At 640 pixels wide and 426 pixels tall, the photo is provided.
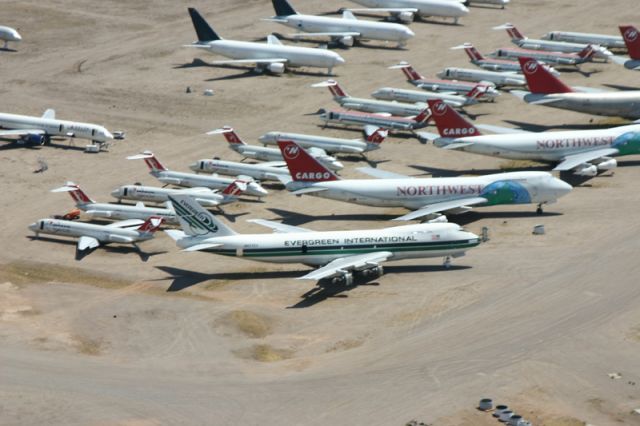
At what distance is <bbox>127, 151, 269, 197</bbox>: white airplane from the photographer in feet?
356

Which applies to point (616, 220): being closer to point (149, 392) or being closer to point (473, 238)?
point (473, 238)

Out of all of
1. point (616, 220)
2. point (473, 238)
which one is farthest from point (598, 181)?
point (473, 238)

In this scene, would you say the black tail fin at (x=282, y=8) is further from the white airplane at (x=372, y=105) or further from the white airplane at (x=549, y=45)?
the white airplane at (x=372, y=105)

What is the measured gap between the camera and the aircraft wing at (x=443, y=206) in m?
102

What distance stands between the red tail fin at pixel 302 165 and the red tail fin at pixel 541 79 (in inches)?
1274

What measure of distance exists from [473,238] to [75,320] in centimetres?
3006

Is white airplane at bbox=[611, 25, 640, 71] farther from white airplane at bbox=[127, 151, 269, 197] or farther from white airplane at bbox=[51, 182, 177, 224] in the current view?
white airplane at bbox=[51, 182, 177, 224]

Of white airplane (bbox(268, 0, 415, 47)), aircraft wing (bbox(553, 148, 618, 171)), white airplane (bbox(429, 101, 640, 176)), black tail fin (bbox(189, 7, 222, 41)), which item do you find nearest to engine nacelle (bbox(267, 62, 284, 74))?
black tail fin (bbox(189, 7, 222, 41))

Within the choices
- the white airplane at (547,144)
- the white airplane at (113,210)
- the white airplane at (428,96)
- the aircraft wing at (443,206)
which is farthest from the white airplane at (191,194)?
the white airplane at (428,96)

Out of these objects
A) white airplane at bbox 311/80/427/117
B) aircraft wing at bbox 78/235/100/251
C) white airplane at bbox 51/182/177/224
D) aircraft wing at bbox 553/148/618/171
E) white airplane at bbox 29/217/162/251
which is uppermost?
aircraft wing at bbox 553/148/618/171

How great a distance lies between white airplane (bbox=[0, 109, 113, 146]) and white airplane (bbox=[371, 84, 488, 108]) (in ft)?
102

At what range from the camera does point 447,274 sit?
307 feet

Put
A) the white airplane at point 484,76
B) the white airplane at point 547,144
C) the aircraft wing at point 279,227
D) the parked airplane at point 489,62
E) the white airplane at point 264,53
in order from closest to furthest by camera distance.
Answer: the aircraft wing at point 279,227 → the white airplane at point 547,144 → the white airplane at point 484,76 → the parked airplane at point 489,62 → the white airplane at point 264,53

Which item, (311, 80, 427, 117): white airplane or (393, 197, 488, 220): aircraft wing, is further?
(311, 80, 427, 117): white airplane
